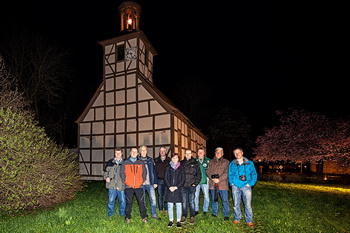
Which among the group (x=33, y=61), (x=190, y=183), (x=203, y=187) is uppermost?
(x=33, y=61)

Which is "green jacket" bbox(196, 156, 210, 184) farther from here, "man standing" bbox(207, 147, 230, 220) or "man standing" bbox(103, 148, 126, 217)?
"man standing" bbox(103, 148, 126, 217)

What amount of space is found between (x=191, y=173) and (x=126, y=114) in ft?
41.5

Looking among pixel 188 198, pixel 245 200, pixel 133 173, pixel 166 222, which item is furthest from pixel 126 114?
pixel 245 200

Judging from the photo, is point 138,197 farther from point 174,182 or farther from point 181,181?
point 181,181

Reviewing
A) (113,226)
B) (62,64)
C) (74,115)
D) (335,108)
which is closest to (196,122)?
(74,115)

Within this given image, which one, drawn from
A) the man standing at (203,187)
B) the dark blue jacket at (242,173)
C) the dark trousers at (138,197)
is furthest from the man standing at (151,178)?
the dark blue jacket at (242,173)

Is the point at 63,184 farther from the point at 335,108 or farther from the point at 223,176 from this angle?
the point at 335,108

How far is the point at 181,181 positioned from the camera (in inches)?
280

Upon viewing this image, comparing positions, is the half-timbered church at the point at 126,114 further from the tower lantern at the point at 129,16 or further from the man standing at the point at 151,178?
the man standing at the point at 151,178

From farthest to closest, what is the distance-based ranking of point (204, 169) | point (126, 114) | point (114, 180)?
point (126, 114), point (204, 169), point (114, 180)

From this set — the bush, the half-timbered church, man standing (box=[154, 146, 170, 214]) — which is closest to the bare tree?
the half-timbered church

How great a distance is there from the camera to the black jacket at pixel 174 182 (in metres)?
6.94

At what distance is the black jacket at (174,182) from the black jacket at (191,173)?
335 mm

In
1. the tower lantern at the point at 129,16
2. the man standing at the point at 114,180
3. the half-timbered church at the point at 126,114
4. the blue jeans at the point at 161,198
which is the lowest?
the blue jeans at the point at 161,198
